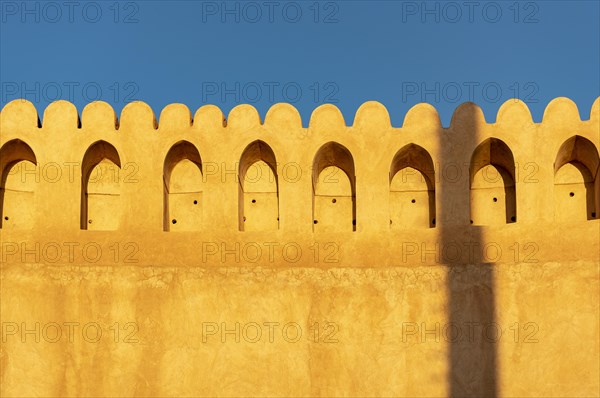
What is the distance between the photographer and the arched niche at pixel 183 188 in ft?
44.4

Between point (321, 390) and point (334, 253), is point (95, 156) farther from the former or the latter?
point (321, 390)

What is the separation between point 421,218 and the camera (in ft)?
44.6

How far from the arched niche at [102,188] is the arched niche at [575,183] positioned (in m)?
6.35

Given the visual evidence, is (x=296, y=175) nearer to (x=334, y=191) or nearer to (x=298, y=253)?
(x=334, y=191)

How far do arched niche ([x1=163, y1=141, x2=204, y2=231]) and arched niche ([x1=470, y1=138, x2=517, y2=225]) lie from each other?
3995 mm

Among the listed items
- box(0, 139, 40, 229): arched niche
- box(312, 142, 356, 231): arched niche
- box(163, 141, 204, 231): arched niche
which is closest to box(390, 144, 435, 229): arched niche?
box(312, 142, 356, 231): arched niche

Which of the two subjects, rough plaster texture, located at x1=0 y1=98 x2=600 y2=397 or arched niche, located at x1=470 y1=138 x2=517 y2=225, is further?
arched niche, located at x1=470 y1=138 x2=517 y2=225

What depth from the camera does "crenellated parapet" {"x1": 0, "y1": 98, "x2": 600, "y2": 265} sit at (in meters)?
12.9

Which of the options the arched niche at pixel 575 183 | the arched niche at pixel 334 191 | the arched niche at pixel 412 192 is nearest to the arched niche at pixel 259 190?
the arched niche at pixel 334 191

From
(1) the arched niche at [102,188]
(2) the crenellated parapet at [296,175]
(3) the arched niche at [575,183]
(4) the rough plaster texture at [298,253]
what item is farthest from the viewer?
(1) the arched niche at [102,188]

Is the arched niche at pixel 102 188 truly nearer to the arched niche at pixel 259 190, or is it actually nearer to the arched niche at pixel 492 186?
the arched niche at pixel 259 190

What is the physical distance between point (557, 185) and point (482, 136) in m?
1.36

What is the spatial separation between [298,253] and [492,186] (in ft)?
10.1

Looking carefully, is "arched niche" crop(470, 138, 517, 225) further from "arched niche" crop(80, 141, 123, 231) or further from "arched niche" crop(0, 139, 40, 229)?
"arched niche" crop(0, 139, 40, 229)
